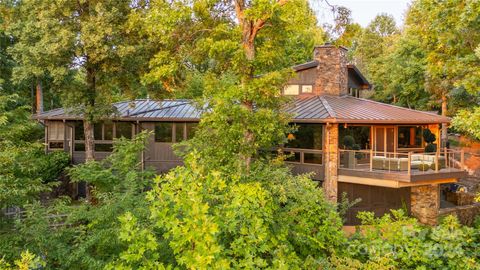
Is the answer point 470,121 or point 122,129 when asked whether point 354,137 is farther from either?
point 122,129

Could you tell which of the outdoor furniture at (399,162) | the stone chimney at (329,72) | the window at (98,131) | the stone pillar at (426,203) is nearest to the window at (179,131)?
the window at (98,131)

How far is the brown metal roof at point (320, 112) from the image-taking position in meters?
13.2

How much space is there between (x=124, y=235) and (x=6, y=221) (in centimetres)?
328

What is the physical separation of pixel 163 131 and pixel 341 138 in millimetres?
8076

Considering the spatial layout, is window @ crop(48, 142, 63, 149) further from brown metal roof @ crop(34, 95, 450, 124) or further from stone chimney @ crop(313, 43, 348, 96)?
stone chimney @ crop(313, 43, 348, 96)

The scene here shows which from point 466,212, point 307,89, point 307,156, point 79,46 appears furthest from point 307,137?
point 79,46

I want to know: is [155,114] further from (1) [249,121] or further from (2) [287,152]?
(1) [249,121]

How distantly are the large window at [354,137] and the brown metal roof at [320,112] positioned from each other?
2.51 ft

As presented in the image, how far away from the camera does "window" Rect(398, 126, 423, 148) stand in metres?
15.5

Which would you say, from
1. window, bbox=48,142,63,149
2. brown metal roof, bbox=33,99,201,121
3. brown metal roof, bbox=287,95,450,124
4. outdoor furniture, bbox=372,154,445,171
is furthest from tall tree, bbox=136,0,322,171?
window, bbox=48,142,63,149

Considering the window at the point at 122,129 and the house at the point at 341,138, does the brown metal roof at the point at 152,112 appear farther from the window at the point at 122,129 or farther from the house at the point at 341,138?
the window at the point at 122,129

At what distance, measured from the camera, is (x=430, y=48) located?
12805 mm

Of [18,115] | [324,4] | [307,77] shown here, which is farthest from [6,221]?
[307,77]

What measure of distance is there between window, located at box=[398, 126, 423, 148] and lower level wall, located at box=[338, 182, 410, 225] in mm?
2132
